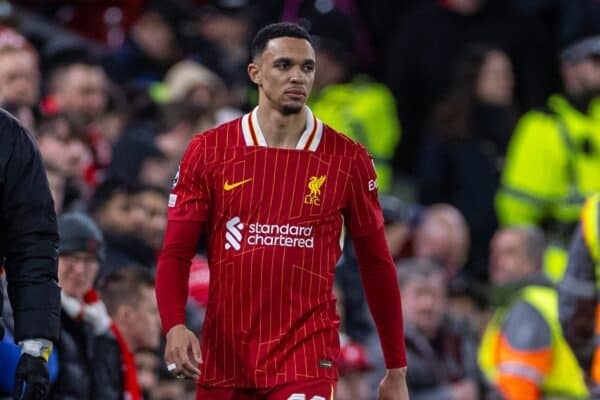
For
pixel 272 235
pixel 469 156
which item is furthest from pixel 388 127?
pixel 272 235

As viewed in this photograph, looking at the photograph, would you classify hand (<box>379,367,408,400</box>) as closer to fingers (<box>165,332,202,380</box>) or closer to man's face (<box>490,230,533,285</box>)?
fingers (<box>165,332,202,380</box>)

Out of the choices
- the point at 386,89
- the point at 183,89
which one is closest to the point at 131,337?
the point at 183,89

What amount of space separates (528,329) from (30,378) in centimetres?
498

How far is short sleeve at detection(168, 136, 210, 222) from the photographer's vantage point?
311 inches

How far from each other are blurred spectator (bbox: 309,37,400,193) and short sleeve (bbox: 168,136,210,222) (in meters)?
6.17

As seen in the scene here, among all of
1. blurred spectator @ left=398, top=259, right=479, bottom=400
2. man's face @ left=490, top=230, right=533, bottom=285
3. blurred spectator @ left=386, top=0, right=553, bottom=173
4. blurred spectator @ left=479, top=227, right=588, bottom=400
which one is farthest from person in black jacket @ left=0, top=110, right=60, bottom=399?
blurred spectator @ left=386, top=0, right=553, bottom=173

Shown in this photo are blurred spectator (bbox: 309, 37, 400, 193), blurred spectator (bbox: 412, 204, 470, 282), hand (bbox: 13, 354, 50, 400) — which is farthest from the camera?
blurred spectator (bbox: 309, 37, 400, 193)

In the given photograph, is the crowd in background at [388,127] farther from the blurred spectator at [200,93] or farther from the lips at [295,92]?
the lips at [295,92]

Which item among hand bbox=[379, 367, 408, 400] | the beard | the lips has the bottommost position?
hand bbox=[379, 367, 408, 400]

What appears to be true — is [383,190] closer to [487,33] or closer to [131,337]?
[487,33]

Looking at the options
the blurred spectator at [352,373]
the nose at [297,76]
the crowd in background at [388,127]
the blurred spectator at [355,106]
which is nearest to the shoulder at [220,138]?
the nose at [297,76]

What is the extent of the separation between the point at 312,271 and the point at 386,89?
24.1 ft

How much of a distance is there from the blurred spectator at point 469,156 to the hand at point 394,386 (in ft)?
20.9

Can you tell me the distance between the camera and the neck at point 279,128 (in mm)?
7988
